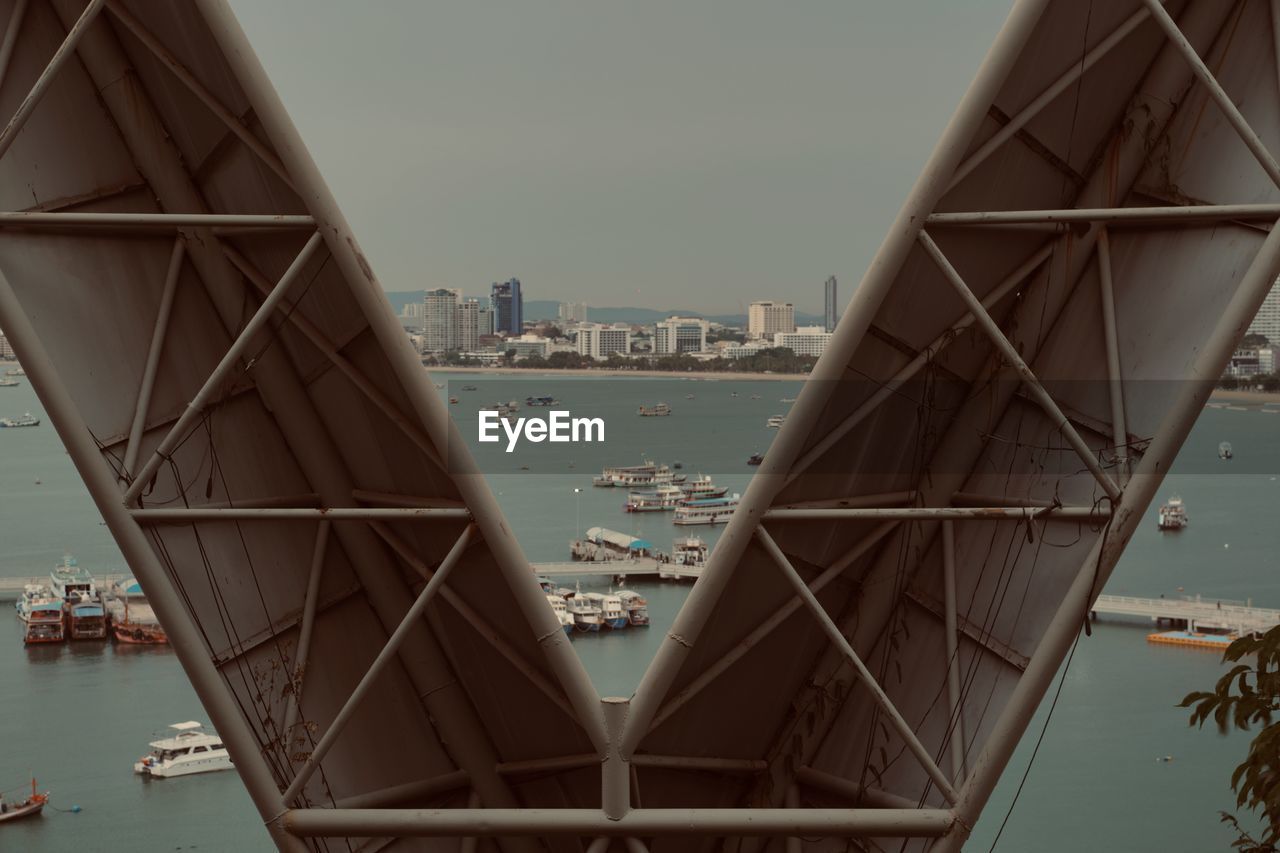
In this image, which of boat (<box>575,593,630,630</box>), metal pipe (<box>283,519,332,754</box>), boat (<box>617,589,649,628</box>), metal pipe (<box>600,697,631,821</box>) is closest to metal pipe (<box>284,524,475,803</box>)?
metal pipe (<box>283,519,332,754</box>)

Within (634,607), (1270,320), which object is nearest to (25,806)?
(634,607)

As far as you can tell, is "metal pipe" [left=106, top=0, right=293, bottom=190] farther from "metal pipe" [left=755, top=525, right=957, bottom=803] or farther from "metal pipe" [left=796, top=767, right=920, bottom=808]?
"metal pipe" [left=796, top=767, right=920, bottom=808]

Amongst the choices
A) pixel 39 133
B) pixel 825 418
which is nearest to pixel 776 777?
pixel 825 418

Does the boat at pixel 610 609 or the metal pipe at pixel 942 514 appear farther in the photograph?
the boat at pixel 610 609

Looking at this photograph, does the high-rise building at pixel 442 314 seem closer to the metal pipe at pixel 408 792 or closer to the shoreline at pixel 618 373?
the shoreline at pixel 618 373

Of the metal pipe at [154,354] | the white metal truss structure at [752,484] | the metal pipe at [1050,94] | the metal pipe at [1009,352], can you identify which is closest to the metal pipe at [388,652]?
the white metal truss structure at [752,484]

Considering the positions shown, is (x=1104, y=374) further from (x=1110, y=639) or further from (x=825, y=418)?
(x=1110, y=639)
